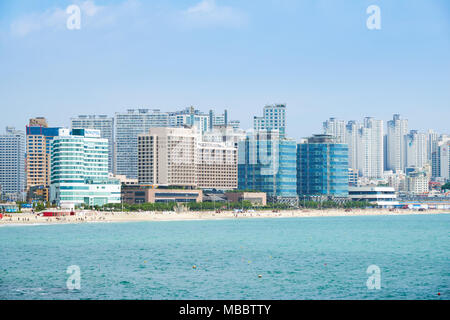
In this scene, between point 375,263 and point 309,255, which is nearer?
point 375,263

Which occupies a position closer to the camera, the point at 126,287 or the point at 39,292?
the point at 39,292

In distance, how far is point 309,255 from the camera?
78312 mm

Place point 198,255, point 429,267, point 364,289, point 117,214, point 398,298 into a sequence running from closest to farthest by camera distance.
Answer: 1. point 398,298
2. point 364,289
3. point 429,267
4. point 198,255
5. point 117,214

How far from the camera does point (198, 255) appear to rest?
3066 inches

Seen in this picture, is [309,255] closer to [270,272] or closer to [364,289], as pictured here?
[270,272]

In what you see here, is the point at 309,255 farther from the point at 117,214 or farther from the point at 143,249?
the point at 117,214

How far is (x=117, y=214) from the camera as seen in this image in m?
190

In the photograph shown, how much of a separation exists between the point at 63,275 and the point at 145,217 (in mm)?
136047

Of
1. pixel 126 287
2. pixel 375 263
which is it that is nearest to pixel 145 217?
pixel 375 263

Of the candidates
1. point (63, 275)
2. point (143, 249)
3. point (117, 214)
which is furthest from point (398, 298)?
point (117, 214)
